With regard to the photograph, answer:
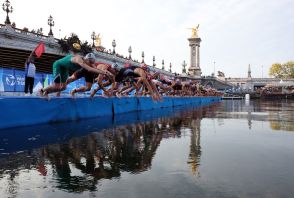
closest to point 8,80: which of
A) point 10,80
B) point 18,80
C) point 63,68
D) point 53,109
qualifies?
point 10,80

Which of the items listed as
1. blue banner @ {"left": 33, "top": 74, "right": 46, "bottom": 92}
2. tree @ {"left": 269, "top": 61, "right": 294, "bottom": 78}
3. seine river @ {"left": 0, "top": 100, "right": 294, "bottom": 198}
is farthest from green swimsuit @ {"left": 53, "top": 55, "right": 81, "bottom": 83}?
tree @ {"left": 269, "top": 61, "right": 294, "bottom": 78}

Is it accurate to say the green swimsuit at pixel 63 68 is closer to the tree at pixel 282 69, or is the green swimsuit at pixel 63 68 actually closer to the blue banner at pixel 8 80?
the blue banner at pixel 8 80

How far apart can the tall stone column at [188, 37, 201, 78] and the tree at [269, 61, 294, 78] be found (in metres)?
61.6

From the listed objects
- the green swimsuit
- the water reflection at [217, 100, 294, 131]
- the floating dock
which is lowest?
the water reflection at [217, 100, 294, 131]

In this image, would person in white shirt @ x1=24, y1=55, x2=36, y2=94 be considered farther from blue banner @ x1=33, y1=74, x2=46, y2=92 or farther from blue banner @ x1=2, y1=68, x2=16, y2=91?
blue banner @ x1=33, y1=74, x2=46, y2=92

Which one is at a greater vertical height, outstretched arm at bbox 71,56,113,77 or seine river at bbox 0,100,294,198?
outstretched arm at bbox 71,56,113,77

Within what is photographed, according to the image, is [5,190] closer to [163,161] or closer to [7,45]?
[163,161]

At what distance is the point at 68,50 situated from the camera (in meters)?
56.2

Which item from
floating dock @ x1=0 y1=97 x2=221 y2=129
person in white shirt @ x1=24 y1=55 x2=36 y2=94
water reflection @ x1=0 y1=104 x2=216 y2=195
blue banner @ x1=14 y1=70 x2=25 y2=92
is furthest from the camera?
blue banner @ x1=14 y1=70 x2=25 y2=92

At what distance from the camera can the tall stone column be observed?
514 ft

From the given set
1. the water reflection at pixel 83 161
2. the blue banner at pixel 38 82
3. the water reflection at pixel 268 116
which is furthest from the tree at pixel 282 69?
the water reflection at pixel 83 161

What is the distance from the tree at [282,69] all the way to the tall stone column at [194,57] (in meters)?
61.6

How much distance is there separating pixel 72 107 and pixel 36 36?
4203 centimetres

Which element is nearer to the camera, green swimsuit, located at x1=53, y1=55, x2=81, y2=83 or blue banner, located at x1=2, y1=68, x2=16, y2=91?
green swimsuit, located at x1=53, y1=55, x2=81, y2=83
